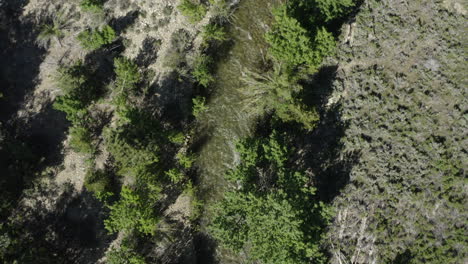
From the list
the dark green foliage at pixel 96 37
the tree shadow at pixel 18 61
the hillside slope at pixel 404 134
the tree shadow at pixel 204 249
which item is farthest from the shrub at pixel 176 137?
the hillside slope at pixel 404 134

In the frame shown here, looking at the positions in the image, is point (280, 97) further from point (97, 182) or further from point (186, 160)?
point (97, 182)

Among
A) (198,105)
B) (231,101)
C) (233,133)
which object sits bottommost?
(233,133)

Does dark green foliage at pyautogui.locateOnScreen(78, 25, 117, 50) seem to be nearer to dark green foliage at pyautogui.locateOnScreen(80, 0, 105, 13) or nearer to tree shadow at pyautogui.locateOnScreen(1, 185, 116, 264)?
dark green foliage at pyautogui.locateOnScreen(80, 0, 105, 13)

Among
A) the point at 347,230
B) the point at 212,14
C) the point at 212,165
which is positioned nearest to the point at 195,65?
the point at 212,14

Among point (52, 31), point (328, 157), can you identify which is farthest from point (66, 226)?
point (328, 157)

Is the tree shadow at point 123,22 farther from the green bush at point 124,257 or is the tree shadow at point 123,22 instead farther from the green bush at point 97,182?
the green bush at point 124,257

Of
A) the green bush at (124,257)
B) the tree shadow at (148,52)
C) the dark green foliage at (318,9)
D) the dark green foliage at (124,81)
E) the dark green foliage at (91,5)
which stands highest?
the dark green foliage at (91,5)
